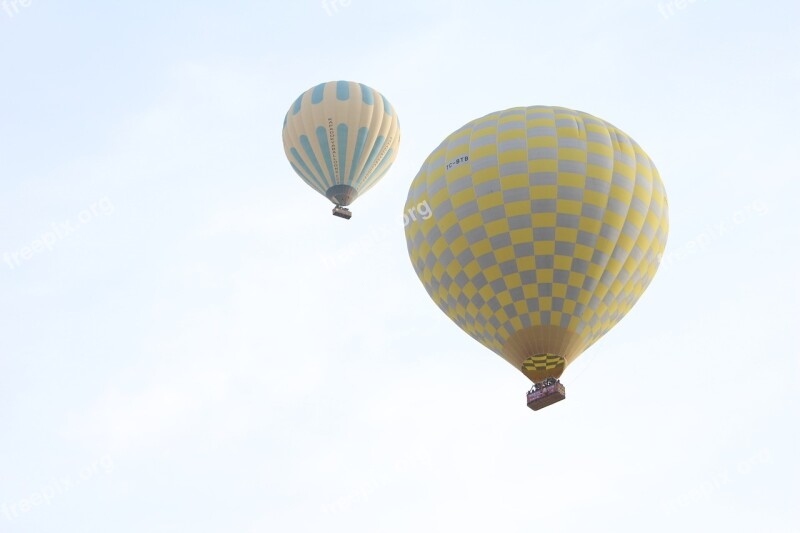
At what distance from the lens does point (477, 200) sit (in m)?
32.2

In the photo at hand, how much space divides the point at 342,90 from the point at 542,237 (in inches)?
795

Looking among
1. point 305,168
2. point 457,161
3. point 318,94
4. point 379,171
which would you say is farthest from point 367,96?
point 457,161

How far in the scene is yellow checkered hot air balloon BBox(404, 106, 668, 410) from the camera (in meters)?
31.5

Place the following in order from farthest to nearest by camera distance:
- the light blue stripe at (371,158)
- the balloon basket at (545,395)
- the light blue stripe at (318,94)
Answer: the light blue stripe at (371,158) → the light blue stripe at (318,94) → the balloon basket at (545,395)

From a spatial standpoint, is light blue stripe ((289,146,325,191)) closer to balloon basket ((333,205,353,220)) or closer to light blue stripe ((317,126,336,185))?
balloon basket ((333,205,353,220))

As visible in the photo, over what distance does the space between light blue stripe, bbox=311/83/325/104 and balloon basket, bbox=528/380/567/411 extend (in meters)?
21.5

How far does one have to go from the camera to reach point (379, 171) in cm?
5097

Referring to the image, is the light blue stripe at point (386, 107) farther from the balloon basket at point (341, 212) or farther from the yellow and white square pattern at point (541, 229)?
the yellow and white square pattern at point (541, 229)

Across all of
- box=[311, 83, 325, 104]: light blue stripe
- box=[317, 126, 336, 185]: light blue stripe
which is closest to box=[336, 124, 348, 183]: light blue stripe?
box=[317, 126, 336, 185]: light blue stripe

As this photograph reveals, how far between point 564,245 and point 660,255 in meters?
3.39

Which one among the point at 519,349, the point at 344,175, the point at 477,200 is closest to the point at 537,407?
the point at 519,349

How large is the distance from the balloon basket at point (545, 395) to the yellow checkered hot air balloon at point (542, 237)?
32 millimetres

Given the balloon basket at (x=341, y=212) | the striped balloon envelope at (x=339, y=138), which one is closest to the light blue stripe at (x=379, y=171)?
the striped balloon envelope at (x=339, y=138)

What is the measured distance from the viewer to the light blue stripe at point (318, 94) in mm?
49312
